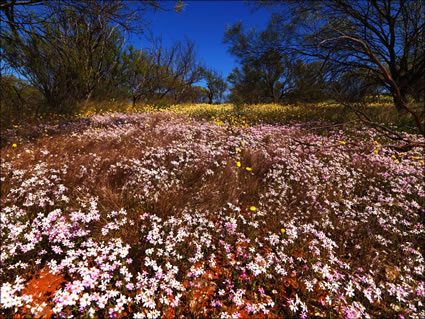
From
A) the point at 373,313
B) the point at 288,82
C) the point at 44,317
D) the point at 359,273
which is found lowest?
the point at 373,313

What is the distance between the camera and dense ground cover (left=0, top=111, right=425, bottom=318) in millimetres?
1676

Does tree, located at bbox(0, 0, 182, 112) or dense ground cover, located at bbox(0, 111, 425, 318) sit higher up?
tree, located at bbox(0, 0, 182, 112)

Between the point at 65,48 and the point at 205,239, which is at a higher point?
the point at 65,48

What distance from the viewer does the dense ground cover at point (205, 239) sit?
168 cm

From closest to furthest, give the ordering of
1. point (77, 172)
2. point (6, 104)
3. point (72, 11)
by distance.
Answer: point (77, 172)
point (72, 11)
point (6, 104)

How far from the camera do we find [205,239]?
2.15m

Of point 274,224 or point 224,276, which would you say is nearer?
point 224,276

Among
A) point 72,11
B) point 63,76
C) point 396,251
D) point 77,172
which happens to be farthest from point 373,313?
point 63,76

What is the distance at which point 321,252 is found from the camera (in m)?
2.38

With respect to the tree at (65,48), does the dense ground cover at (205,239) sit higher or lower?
lower

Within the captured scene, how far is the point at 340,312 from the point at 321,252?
2.35ft

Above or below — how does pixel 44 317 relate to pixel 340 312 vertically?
above

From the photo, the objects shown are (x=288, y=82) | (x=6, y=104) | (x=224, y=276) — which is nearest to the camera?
(x=224, y=276)

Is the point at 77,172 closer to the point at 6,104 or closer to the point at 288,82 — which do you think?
the point at 6,104
